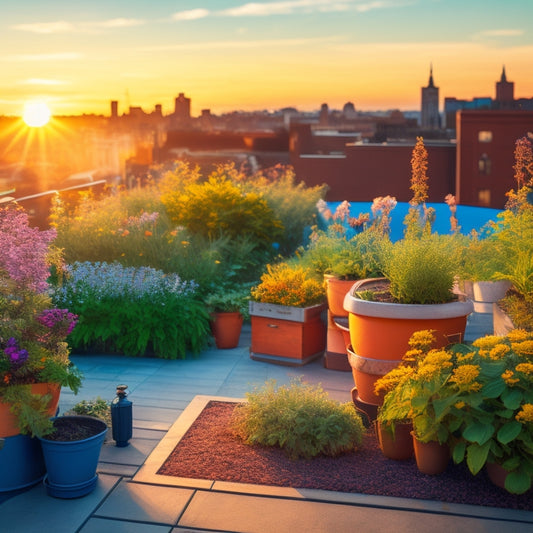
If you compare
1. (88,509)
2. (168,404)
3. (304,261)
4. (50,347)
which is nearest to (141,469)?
(88,509)

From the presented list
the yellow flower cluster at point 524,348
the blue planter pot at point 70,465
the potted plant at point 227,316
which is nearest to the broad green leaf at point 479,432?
the yellow flower cluster at point 524,348

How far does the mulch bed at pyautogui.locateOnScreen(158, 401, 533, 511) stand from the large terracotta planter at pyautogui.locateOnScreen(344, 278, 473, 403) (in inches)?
18.6

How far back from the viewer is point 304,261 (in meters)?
7.24

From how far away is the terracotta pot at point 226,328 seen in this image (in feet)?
22.9

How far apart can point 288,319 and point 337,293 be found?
596 millimetres

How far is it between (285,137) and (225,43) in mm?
27722

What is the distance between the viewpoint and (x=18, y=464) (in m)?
3.75

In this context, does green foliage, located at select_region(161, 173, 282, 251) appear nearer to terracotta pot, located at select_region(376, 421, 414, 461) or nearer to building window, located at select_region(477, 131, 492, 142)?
terracotta pot, located at select_region(376, 421, 414, 461)

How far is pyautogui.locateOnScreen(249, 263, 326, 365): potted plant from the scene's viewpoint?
6426 mm

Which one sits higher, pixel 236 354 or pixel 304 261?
pixel 304 261

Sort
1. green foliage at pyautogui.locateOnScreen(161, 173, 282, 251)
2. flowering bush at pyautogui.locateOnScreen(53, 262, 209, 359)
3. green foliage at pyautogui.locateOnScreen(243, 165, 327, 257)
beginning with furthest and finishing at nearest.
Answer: green foliage at pyautogui.locateOnScreen(243, 165, 327, 257)
green foliage at pyautogui.locateOnScreen(161, 173, 282, 251)
flowering bush at pyautogui.locateOnScreen(53, 262, 209, 359)

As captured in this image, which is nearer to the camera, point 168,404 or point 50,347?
point 50,347

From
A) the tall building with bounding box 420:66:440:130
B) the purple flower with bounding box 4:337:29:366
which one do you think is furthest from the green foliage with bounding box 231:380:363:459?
the tall building with bounding box 420:66:440:130

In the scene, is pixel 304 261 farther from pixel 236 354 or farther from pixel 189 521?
pixel 189 521
